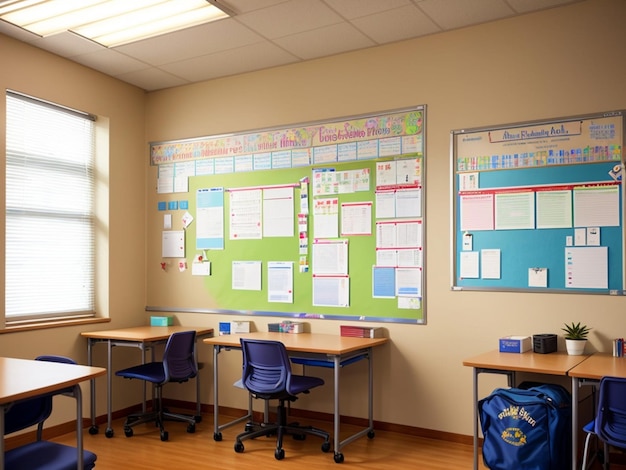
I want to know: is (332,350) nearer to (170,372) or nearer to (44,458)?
(170,372)

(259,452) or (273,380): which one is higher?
(273,380)

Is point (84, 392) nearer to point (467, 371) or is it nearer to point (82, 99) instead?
point (82, 99)

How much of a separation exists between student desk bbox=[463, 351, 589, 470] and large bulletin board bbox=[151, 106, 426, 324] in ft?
3.21

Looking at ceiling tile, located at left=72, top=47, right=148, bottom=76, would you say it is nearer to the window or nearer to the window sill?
the window

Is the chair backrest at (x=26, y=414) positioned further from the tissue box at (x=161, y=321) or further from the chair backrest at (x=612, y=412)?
the chair backrest at (x=612, y=412)

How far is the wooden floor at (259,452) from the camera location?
4.36m

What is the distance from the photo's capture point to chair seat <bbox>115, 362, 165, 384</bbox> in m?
5.02

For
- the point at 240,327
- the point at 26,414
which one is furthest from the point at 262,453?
the point at 26,414

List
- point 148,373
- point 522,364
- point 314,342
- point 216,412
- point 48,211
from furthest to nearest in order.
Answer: point 48,211
point 148,373
point 216,412
point 314,342
point 522,364

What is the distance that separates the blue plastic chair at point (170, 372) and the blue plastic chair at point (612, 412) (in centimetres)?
319

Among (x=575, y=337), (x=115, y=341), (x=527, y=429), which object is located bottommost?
(x=527, y=429)

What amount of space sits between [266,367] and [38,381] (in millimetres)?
1809

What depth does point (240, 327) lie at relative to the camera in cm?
565

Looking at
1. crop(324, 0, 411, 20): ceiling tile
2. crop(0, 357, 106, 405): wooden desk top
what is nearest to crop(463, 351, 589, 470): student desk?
crop(0, 357, 106, 405): wooden desk top
